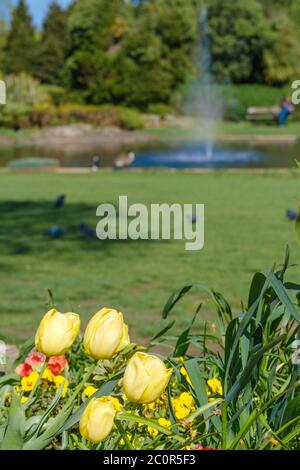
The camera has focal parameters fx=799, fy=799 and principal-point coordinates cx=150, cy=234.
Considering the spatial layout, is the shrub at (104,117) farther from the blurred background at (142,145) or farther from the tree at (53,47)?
the tree at (53,47)

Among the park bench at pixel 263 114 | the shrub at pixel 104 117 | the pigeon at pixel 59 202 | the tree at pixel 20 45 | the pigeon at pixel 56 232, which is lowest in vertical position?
the park bench at pixel 263 114

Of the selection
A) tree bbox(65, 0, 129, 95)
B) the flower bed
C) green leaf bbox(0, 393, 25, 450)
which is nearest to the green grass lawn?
the flower bed

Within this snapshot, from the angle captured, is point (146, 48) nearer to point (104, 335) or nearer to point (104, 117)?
point (104, 117)

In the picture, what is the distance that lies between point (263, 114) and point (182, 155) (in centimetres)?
2417

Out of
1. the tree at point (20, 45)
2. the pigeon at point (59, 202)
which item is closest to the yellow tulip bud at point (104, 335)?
the pigeon at point (59, 202)

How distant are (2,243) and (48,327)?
22.9 feet

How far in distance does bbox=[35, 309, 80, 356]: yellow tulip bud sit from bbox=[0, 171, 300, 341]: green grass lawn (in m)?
0.93

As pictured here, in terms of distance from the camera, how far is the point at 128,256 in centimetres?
745

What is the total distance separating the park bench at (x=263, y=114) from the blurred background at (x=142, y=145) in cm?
12

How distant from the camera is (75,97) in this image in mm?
46812

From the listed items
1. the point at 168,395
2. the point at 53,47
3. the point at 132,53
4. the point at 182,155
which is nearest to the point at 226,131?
the point at 132,53

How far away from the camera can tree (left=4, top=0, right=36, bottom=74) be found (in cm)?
4609

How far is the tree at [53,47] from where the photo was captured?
4847 centimetres

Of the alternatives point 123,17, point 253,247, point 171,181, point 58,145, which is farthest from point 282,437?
point 123,17
